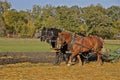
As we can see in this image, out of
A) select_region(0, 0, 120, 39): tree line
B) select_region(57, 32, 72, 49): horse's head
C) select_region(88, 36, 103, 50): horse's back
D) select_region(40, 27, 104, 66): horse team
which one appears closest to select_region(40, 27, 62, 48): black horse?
select_region(40, 27, 104, 66): horse team

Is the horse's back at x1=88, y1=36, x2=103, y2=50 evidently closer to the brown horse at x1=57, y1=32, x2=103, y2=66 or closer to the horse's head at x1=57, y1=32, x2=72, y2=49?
the brown horse at x1=57, y1=32, x2=103, y2=66

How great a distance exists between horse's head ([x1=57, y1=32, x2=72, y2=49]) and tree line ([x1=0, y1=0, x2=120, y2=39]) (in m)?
59.7

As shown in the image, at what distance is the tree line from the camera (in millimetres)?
83375

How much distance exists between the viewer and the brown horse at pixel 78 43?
16797mm

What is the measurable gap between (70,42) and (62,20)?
71558mm

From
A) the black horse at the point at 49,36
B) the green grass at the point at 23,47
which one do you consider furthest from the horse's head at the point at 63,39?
the green grass at the point at 23,47

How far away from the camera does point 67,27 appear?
277 ft

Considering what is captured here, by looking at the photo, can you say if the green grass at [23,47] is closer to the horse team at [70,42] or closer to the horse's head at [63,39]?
the horse team at [70,42]

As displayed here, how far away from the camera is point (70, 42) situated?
55.8 ft

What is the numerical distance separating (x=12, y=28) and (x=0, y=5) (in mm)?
14833

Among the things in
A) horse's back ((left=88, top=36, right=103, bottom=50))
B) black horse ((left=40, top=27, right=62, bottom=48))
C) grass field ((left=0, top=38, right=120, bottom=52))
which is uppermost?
black horse ((left=40, top=27, right=62, bottom=48))

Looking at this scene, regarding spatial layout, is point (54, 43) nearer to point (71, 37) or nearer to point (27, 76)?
point (71, 37)

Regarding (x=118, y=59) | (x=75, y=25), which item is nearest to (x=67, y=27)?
(x=75, y=25)

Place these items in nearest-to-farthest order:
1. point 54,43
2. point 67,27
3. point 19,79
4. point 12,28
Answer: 1. point 19,79
2. point 54,43
3. point 67,27
4. point 12,28
